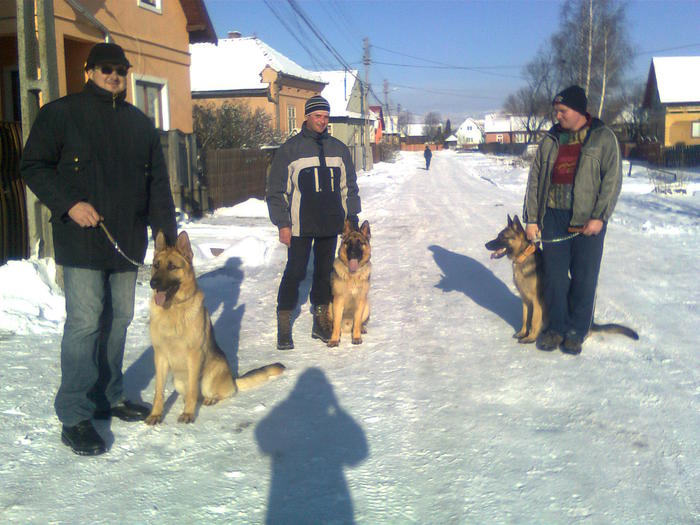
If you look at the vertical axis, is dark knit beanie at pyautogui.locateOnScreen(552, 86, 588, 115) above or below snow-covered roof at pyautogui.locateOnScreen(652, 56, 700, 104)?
below

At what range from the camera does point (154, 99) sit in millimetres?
14320

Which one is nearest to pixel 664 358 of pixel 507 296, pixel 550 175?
pixel 550 175

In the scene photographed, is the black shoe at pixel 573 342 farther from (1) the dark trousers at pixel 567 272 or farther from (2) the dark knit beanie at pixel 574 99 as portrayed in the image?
(2) the dark knit beanie at pixel 574 99

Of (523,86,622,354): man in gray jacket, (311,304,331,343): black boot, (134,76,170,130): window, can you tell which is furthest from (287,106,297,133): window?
(523,86,622,354): man in gray jacket

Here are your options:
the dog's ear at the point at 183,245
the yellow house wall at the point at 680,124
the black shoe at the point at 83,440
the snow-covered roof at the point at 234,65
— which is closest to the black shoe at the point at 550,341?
the dog's ear at the point at 183,245

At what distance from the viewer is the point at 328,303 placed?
5402 mm

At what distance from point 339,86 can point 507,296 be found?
129 ft

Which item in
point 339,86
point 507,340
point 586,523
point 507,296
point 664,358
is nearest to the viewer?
point 586,523

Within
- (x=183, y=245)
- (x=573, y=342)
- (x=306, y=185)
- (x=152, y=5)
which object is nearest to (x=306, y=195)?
(x=306, y=185)

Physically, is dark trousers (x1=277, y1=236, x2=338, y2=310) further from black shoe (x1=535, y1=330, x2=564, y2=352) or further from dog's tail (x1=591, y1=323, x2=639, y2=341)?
dog's tail (x1=591, y1=323, x2=639, y2=341)

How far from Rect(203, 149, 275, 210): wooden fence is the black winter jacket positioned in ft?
35.7

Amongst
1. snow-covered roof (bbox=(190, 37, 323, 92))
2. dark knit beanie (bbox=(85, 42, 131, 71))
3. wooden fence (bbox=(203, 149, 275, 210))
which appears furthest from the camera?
snow-covered roof (bbox=(190, 37, 323, 92))

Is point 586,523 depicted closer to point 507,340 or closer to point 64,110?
point 507,340

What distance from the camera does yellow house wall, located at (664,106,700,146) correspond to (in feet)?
139
